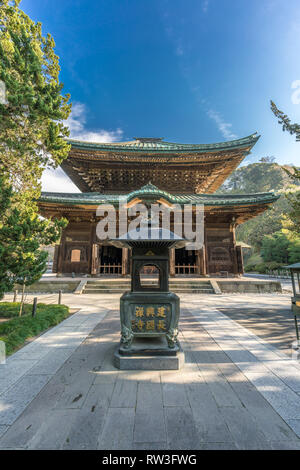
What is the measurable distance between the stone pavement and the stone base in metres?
0.12

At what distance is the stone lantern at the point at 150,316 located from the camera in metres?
3.47

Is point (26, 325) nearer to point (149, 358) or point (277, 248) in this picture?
point (149, 358)

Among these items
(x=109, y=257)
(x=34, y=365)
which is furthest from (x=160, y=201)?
(x=34, y=365)

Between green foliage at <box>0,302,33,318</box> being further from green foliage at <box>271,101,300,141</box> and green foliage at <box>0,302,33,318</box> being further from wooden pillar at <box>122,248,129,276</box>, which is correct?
green foliage at <box>271,101,300,141</box>

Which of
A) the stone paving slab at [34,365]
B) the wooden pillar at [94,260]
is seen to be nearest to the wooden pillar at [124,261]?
the wooden pillar at [94,260]

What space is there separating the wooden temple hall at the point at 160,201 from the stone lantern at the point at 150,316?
8400 millimetres

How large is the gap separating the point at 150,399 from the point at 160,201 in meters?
10.6

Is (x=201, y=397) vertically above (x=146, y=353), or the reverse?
(x=146, y=353)

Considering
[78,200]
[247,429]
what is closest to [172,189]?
[78,200]

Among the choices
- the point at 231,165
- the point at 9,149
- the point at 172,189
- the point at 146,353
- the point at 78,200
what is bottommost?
the point at 146,353

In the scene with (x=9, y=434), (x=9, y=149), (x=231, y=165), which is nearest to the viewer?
(x=9, y=434)
